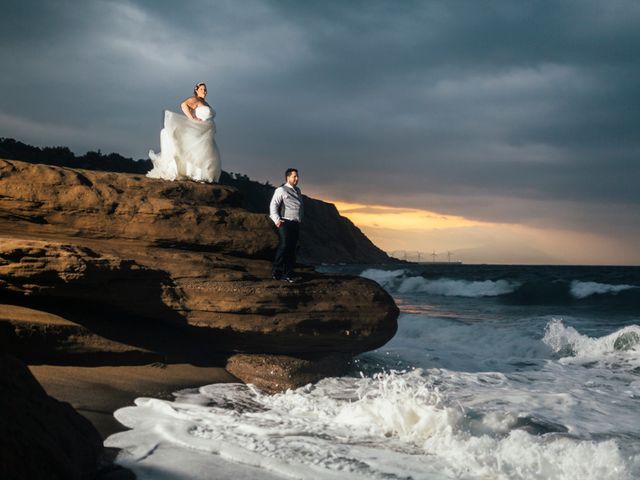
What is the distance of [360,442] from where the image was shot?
5754 millimetres

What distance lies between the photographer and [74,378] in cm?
708

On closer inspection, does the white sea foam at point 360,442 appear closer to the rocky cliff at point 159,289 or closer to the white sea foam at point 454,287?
the rocky cliff at point 159,289

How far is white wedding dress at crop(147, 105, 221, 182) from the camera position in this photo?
10.1 meters

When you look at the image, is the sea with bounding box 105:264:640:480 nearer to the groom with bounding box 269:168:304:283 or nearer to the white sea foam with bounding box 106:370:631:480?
the white sea foam with bounding box 106:370:631:480

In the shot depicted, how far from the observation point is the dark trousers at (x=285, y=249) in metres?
9.44

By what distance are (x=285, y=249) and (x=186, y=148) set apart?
104 inches

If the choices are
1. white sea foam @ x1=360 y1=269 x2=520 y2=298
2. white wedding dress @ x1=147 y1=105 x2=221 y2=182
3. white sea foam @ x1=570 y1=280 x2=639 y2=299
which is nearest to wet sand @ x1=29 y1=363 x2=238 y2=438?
white wedding dress @ x1=147 y1=105 x2=221 y2=182

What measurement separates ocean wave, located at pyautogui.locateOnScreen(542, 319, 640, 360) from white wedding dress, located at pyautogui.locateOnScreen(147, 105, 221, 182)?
955cm

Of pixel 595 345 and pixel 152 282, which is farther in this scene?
pixel 595 345

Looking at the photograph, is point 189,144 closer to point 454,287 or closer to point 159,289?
point 159,289

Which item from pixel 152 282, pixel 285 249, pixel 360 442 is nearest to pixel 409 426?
pixel 360 442

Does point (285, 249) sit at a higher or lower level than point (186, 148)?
lower

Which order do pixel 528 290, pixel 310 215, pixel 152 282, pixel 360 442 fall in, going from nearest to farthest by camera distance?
pixel 360 442 → pixel 152 282 → pixel 528 290 → pixel 310 215

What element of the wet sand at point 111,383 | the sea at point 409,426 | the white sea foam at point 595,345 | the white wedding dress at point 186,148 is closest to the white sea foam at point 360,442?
the sea at point 409,426
